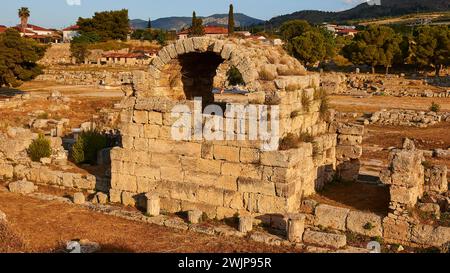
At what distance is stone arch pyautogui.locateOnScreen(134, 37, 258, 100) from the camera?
10992 millimetres

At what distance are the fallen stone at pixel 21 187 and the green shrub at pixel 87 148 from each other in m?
2.87

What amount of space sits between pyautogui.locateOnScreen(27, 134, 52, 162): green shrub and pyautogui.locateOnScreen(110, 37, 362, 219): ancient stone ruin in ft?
15.6

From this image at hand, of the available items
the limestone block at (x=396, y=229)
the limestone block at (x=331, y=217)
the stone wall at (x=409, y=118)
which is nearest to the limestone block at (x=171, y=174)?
the limestone block at (x=331, y=217)

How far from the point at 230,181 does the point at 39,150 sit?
810 cm

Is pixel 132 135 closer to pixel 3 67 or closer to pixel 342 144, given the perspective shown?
pixel 342 144

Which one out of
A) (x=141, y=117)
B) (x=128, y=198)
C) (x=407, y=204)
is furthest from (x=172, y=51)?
(x=407, y=204)

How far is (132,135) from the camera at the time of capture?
1228cm

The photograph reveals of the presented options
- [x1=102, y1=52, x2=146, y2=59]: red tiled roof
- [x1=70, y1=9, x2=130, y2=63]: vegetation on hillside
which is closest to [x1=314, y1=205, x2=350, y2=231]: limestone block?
[x1=102, y1=52, x2=146, y2=59]: red tiled roof

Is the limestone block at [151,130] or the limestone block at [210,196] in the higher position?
the limestone block at [151,130]

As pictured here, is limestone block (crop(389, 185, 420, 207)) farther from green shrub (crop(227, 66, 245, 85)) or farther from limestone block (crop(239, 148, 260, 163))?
green shrub (crop(227, 66, 245, 85))

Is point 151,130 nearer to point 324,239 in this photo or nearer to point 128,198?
point 128,198

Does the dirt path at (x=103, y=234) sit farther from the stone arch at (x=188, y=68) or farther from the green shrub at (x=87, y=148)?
the green shrub at (x=87, y=148)

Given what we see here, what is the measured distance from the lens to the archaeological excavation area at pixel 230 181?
9820 mm
